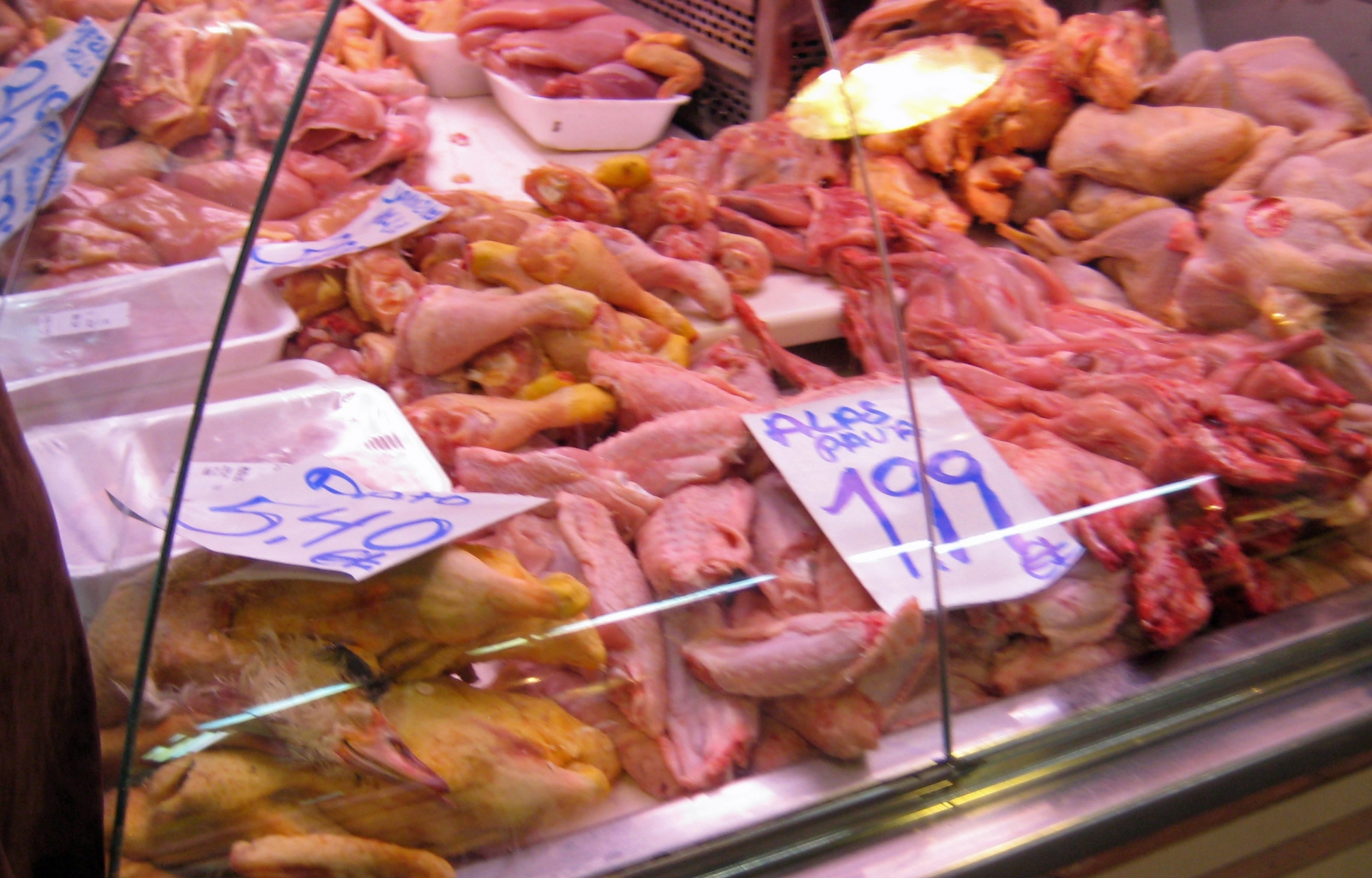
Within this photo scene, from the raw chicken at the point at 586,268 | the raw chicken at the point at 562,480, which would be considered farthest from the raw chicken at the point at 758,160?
the raw chicken at the point at 562,480

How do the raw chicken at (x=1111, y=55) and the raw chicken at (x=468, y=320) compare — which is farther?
the raw chicken at (x=1111, y=55)

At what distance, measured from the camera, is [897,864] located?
1.02 m

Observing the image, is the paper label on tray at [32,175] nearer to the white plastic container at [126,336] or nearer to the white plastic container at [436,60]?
the white plastic container at [126,336]

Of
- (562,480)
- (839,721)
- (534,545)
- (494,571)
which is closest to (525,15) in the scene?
(562,480)

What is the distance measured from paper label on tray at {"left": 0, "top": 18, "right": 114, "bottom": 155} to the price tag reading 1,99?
0.82 metres

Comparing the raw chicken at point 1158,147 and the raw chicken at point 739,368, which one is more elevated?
the raw chicken at point 1158,147

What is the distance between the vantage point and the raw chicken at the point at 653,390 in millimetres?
1365

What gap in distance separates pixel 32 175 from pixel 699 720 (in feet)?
4.33

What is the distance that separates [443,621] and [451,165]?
134 cm

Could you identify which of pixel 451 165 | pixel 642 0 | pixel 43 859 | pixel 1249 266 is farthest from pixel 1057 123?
pixel 43 859

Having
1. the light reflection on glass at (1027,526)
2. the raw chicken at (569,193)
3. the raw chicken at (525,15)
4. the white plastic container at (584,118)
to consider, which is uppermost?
the raw chicken at (525,15)

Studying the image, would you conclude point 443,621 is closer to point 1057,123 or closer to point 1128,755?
point 1128,755

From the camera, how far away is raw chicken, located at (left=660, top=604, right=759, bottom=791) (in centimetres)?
100

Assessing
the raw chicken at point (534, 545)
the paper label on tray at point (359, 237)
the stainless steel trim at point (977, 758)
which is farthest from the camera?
the paper label on tray at point (359, 237)
